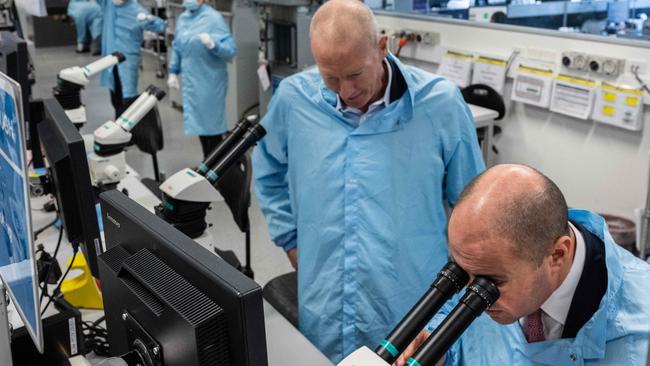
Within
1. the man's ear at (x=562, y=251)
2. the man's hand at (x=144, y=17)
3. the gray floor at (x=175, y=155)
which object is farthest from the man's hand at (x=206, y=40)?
the man's ear at (x=562, y=251)

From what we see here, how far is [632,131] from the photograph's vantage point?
121 inches

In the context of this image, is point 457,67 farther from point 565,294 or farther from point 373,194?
point 565,294

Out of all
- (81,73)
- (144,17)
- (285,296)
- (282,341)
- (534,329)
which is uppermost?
(144,17)

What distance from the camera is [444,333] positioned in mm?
853

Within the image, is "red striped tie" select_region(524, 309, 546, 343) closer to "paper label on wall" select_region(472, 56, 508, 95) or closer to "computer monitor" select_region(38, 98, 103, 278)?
"computer monitor" select_region(38, 98, 103, 278)

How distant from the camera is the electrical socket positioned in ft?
9.73

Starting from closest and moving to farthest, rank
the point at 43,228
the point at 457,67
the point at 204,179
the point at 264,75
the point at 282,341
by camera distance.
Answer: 1. the point at 204,179
2. the point at 282,341
3. the point at 43,228
4. the point at 457,67
5. the point at 264,75

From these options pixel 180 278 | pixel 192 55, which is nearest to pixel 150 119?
pixel 192 55

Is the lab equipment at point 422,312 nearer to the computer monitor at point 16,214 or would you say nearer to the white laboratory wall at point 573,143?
the computer monitor at point 16,214

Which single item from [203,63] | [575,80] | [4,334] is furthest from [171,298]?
[203,63]

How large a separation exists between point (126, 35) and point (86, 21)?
460 cm

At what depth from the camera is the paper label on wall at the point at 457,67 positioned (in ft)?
12.5

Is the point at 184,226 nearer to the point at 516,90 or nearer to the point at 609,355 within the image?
the point at 609,355

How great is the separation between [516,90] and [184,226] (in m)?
2.52
